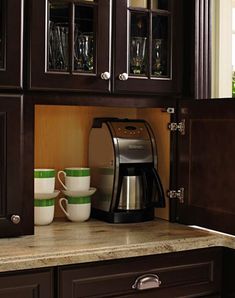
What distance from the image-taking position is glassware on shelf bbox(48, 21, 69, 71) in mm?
2164

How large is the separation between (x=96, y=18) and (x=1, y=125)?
0.57 metres

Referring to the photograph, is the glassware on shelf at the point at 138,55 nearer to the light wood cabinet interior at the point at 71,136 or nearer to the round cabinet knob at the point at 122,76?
the round cabinet knob at the point at 122,76

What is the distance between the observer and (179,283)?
7.03ft

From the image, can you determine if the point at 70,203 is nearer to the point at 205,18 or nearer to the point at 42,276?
the point at 42,276

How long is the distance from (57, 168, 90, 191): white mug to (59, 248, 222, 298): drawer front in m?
0.56

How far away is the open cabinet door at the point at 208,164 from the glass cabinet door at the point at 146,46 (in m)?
0.17

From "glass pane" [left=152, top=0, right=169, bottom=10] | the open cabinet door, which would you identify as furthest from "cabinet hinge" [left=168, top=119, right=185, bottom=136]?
"glass pane" [left=152, top=0, right=169, bottom=10]

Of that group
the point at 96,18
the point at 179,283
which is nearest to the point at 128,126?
the point at 96,18

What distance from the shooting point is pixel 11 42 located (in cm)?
207

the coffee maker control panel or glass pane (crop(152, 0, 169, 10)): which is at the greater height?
glass pane (crop(152, 0, 169, 10))

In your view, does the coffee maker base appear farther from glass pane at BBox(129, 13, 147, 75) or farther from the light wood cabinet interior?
glass pane at BBox(129, 13, 147, 75)

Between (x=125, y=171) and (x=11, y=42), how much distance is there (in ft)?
Result: 2.46

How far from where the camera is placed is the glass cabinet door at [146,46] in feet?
7.53

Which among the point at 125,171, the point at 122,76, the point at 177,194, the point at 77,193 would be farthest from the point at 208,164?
the point at 77,193
